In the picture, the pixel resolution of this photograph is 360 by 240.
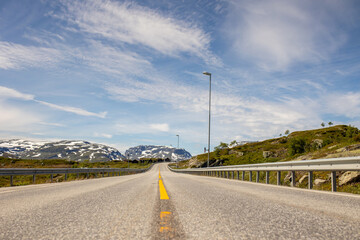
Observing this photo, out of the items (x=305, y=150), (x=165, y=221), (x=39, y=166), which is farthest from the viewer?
(x=39, y=166)

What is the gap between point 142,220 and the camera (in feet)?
9.43

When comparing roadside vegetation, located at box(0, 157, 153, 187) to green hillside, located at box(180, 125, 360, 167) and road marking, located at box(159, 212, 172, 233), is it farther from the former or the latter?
green hillside, located at box(180, 125, 360, 167)

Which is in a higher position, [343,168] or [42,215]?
[343,168]

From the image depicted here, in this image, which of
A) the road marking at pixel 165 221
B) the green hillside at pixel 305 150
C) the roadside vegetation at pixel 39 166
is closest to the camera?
the road marking at pixel 165 221

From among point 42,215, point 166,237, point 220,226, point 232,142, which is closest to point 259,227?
point 220,226

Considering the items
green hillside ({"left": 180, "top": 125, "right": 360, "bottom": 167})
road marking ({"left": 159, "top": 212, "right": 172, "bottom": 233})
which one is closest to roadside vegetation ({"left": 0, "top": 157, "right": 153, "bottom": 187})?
road marking ({"left": 159, "top": 212, "right": 172, "bottom": 233})

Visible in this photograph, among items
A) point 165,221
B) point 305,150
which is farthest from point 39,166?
point 165,221

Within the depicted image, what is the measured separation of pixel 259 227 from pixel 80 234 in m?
1.74

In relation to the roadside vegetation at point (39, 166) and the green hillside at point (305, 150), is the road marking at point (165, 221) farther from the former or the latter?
the roadside vegetation at point (39, 166)

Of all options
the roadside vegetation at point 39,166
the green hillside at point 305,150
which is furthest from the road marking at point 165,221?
the roadside vegetation at point 39,166

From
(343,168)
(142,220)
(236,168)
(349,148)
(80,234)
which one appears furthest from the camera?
(236,168)

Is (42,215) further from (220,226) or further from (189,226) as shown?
(220,226)

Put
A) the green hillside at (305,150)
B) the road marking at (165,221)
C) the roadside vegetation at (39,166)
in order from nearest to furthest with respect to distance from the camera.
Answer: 1. the road marking at (165,221)
2. the green hillside at (305,150)
3. the roadside vegetation at (39,166)

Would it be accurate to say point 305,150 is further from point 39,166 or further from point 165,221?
point 39,166
